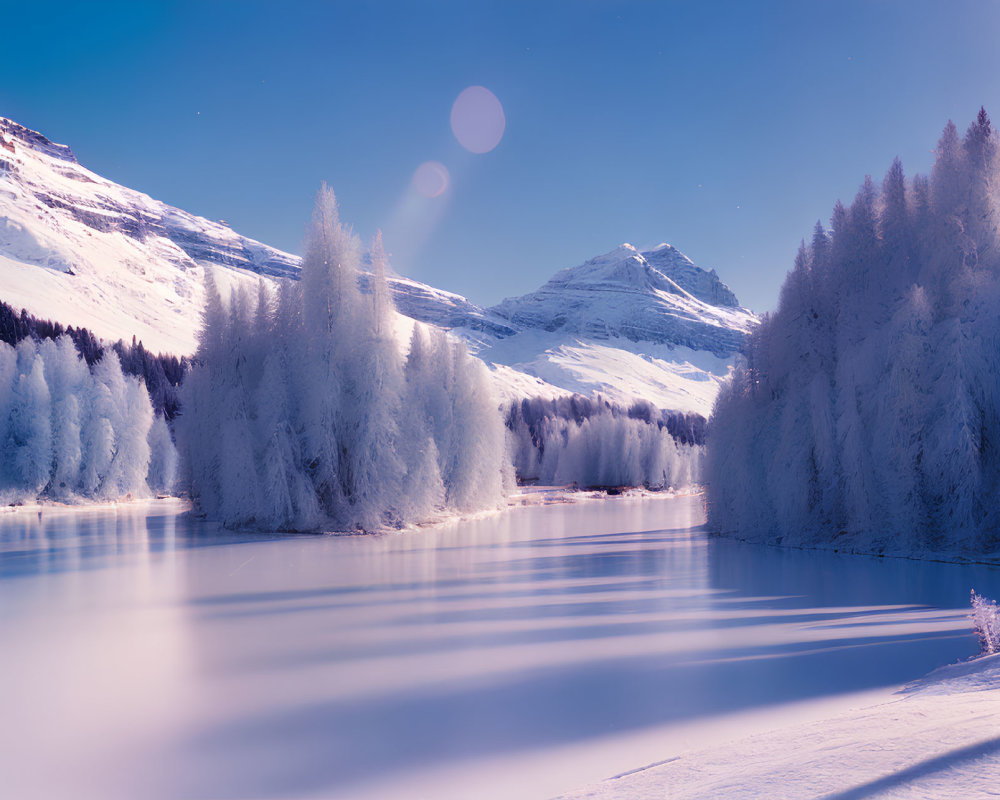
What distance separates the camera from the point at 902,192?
910 inches

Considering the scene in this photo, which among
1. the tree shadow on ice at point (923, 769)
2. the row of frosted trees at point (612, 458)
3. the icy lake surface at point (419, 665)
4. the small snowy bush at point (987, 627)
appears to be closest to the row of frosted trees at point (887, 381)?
the icy lake surface at point (419, 665)

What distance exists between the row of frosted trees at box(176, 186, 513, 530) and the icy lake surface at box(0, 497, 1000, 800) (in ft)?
33.4

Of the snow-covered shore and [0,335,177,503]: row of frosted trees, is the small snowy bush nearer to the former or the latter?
the snow-covered shore

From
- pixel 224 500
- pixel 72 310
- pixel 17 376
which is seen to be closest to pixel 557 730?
pixel 224 500

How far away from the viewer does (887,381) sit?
20.3 meters

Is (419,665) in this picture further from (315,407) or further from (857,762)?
(315,407)

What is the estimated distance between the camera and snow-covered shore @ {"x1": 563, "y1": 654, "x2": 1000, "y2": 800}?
3.03 meters

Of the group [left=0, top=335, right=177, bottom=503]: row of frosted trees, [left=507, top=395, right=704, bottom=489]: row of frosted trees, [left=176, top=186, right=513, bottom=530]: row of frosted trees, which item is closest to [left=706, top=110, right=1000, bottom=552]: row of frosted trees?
[left=176, top=186, right=513, bottom=530]: row of frosted trees

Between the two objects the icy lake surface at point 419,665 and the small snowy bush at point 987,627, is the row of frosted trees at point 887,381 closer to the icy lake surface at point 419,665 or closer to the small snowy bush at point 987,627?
the icy lake surface at point 419,665

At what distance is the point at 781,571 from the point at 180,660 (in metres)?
14.3

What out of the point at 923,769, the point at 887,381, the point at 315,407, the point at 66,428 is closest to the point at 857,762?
the point at 923,769

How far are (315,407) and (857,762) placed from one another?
2635 cm

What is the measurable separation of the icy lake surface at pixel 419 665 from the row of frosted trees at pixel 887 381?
312 centimetres

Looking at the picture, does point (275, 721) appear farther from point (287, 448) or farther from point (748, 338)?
point (748, 338)
